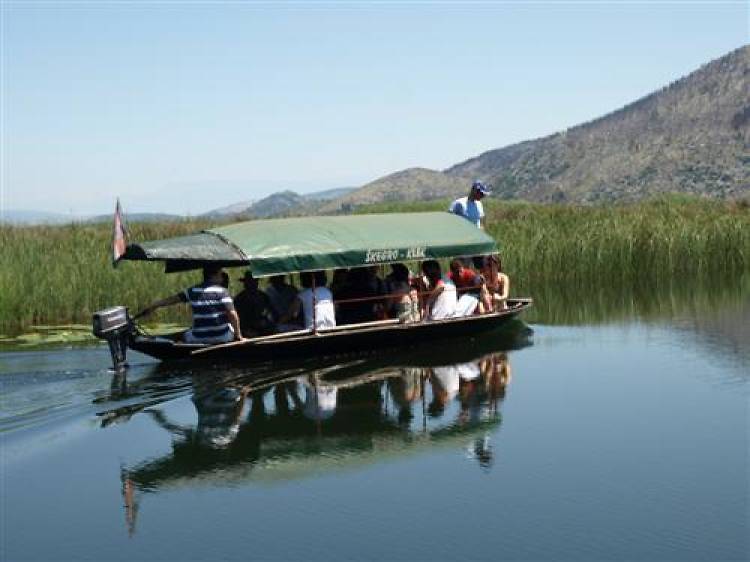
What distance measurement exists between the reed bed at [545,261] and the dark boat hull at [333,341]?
5.62 m

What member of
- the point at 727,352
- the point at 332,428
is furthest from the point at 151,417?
the point at 727,352

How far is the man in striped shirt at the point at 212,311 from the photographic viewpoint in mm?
16031

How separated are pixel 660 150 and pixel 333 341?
68952 millimetres

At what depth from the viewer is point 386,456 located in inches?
472

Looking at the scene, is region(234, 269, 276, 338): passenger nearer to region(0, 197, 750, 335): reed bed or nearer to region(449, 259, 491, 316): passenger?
region(449, 259, 491, 316): passenger

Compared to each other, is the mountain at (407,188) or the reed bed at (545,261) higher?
the mountain at (407,188)

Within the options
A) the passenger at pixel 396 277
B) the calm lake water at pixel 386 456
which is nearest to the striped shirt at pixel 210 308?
the calm lake water at pixel 386 456

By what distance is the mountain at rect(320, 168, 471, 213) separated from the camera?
93.9m

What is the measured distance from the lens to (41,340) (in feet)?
61.9

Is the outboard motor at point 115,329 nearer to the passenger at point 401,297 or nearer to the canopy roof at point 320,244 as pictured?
the canopy roof at point 320,244

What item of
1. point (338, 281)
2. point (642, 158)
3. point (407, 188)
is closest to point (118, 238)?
point (338, 281)

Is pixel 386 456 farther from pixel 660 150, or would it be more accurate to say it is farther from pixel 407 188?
pixel 407 188

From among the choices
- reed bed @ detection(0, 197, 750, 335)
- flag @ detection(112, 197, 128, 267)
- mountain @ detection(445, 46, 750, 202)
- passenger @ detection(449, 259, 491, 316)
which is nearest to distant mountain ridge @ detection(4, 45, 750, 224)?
mountain @ detection(445, 46, 750, 202)

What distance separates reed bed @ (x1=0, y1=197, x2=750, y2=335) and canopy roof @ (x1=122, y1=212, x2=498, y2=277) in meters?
4.90
